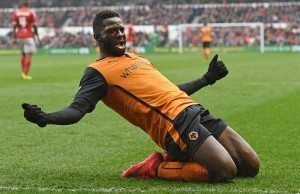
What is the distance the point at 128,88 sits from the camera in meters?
7.05

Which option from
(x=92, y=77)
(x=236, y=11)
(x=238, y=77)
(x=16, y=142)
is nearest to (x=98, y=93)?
(x=92, y=77)

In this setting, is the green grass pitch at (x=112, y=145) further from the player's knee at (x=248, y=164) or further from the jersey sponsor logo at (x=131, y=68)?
the jersey sponsor logo at (x=131, y=68)

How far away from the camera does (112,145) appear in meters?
9.68

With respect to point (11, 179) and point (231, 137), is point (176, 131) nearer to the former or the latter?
point (231, 137)

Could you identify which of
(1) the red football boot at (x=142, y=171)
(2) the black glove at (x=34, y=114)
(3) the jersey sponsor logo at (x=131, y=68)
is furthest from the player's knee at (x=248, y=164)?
(2) the black glove at (x=34, y=114)

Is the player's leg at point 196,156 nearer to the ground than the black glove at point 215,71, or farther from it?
nearer to the ground

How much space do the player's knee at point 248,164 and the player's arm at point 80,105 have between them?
4.46 ft

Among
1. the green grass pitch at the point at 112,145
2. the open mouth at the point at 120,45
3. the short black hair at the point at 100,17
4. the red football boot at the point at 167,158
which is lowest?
the green grass pitch at the point at 112,145

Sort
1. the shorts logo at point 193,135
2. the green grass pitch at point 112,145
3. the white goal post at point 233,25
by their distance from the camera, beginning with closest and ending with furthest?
the green grass pitch at point 112,145, the shorts logo at point 193,135, the white goal post at point 233,25

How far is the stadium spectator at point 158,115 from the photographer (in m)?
6.81

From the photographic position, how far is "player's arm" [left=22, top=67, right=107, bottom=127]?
6379 millimetres

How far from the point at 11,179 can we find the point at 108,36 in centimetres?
149

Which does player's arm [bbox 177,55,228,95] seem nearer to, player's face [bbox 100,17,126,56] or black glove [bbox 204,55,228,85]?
black glove [bbox 204,55,228,85]

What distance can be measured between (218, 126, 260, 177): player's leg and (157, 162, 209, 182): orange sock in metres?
0.54
